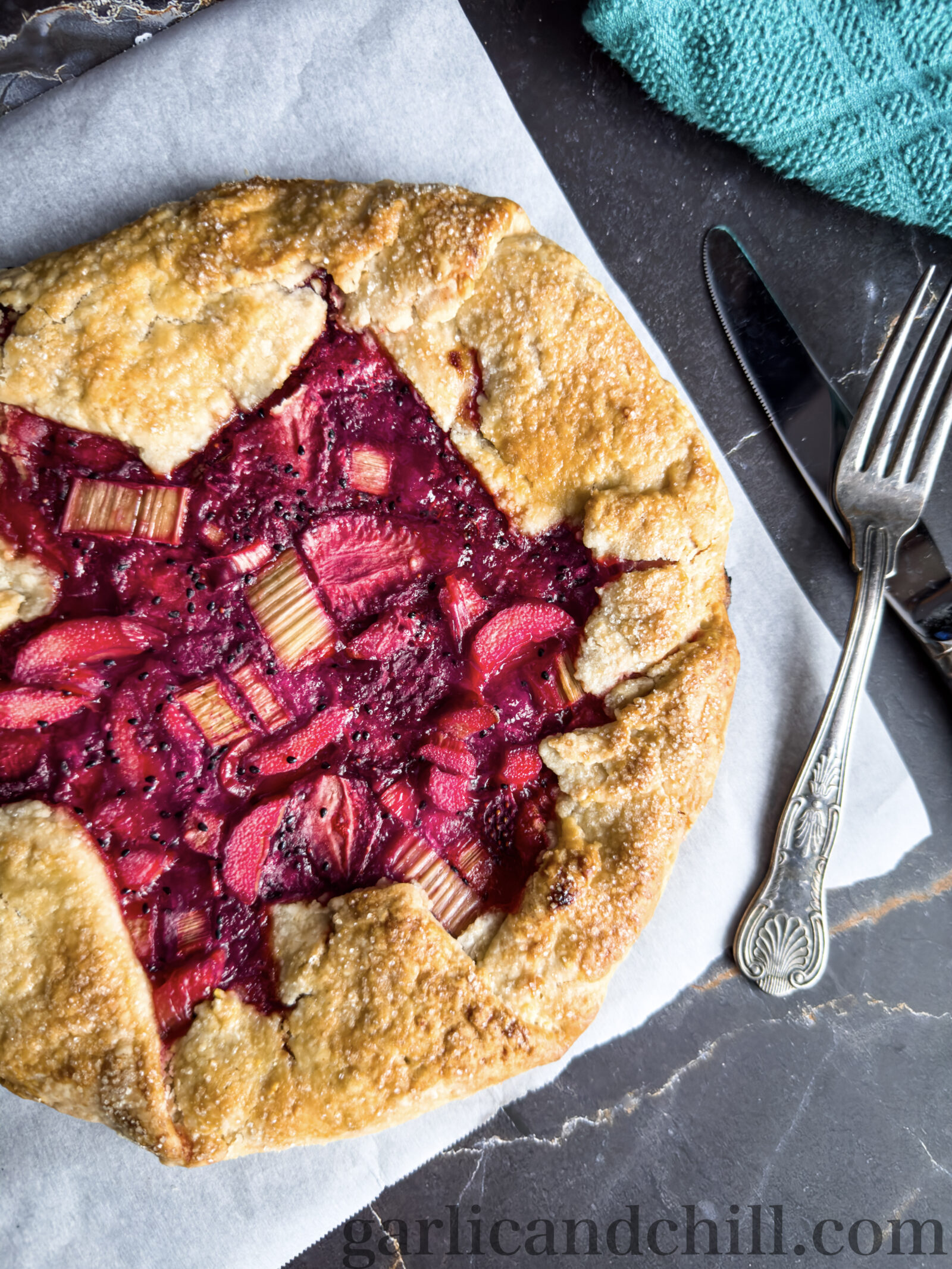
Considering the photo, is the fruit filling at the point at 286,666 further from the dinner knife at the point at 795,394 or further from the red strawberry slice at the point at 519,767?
the dinner knife at the point at 795,394

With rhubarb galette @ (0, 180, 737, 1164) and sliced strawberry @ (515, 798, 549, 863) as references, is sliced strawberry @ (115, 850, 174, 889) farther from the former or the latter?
sliced strawberry @ (515, 798, 549, 863)

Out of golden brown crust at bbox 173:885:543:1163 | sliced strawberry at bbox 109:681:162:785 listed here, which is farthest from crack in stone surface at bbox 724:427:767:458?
sliced strawberry at bbox 109:681:162:785

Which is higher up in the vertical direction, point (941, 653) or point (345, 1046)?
point (345, 1046)

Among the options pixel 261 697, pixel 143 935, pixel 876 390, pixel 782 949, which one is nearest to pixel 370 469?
pixel 261 697

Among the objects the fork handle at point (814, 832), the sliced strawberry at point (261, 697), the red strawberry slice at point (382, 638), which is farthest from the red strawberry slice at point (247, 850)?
the fork handle at point (814, 832)

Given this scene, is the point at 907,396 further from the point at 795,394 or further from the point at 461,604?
the point at 461,604

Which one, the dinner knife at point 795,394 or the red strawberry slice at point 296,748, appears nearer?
the red strawberry slice at point 296,748

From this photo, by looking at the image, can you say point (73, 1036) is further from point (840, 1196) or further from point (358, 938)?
point (840, 1196)
